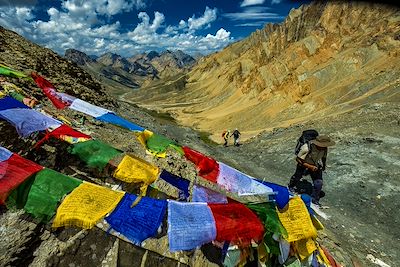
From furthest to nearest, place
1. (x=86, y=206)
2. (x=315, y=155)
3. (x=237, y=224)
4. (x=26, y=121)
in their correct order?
(x=315, y=155) < (x=26, y=121) < (x=237, y=224) < (x=86, y=206)

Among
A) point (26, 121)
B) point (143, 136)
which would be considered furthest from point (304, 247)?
point (26, 121)

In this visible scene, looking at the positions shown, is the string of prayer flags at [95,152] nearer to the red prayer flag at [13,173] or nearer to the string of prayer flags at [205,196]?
the red prayer flag at [13,173]

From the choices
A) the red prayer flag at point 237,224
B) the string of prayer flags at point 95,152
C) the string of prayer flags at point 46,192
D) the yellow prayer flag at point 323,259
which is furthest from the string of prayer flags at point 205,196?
the yellow prayer flag at point 323,259

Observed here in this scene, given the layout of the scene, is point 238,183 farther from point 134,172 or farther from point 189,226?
point 189,226

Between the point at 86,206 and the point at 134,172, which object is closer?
the point at 86,206

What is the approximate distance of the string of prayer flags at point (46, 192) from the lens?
20.2 ft

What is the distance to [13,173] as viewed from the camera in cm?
635

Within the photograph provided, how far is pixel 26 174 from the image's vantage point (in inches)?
252

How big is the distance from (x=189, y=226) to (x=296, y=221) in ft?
A: 8.53

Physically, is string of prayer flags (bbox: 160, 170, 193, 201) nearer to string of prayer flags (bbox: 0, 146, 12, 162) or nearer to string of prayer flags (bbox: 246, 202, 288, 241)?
string of prayer flags (bbox: 246, 202, 288, 241)

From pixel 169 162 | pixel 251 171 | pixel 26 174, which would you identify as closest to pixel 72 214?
pixel 26 174

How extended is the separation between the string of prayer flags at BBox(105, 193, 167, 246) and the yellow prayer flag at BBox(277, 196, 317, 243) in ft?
8.72

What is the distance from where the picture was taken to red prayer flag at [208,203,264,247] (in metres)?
6.49

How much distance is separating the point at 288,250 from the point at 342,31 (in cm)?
6775
